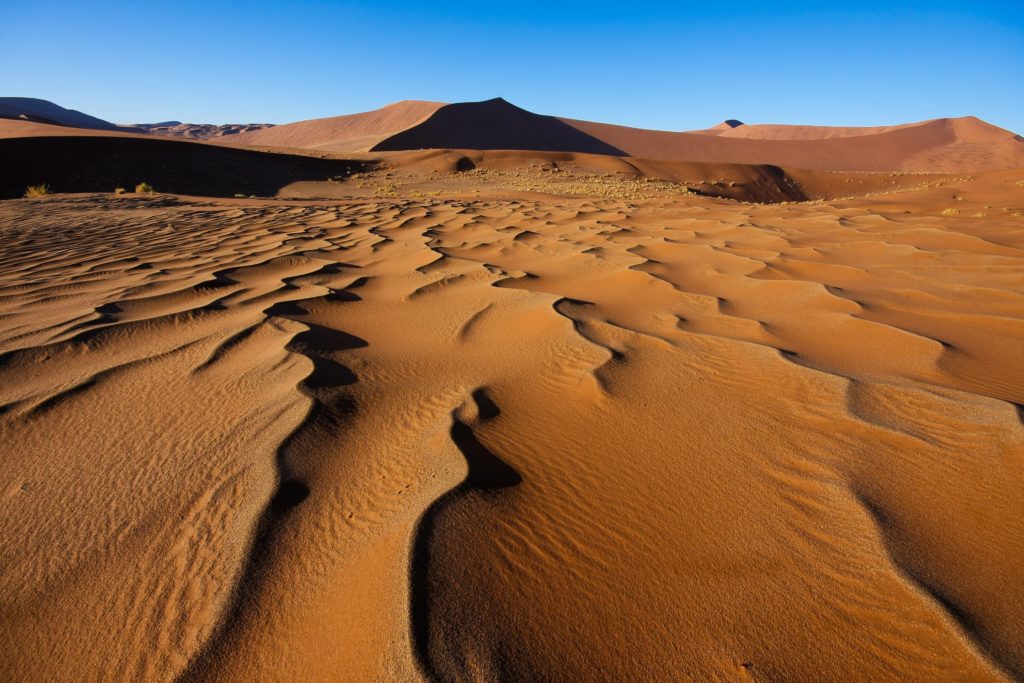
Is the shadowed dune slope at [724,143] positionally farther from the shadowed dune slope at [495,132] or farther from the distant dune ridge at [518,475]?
the distant dune ridge at [518,475]

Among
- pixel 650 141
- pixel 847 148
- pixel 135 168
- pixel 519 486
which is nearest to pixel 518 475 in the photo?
pixel 519 486

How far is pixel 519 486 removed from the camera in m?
1.24

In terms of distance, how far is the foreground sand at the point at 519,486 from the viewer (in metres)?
0.85

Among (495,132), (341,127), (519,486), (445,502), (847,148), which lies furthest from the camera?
(341,127)

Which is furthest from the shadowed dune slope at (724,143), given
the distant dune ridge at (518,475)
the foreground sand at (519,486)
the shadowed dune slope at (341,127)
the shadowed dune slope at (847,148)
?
the foreground sand at (519,486)

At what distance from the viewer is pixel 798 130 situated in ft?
259

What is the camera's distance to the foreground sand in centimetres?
85

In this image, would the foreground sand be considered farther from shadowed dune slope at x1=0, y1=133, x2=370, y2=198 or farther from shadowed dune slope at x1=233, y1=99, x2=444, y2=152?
shadowed dune slope at x1=233, y1=99, x2=444, y2=152

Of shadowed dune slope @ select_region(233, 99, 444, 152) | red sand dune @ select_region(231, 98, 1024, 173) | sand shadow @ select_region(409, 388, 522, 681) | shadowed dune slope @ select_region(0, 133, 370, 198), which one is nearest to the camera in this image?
sand shadow @ select_region(409, 388, 522, 681)

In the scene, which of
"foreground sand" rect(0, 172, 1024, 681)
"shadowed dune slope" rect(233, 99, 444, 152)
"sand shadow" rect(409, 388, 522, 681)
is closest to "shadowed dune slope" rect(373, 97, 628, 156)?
Result: "shadowed dune slope" rect(233, 99, 444, 152)

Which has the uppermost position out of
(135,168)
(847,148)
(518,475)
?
(518,475)

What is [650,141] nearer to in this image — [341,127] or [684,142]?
[684,142]

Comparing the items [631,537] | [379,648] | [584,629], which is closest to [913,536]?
[631,537]

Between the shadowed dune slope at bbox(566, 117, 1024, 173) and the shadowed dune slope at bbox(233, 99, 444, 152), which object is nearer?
the shadowed dune slope at bbox(566, 117, 1024, 173)
